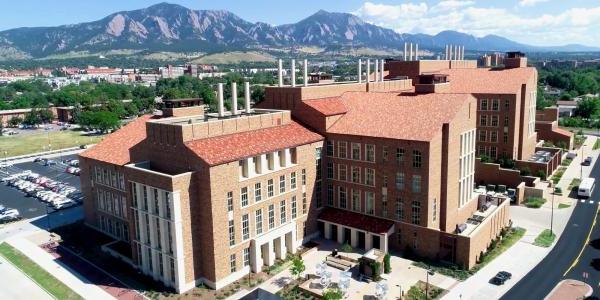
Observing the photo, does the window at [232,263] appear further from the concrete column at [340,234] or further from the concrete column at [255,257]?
the concrete column at [340,234]

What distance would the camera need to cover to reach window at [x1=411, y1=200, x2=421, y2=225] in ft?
198

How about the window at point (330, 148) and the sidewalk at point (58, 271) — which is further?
the window at point (330, 148)

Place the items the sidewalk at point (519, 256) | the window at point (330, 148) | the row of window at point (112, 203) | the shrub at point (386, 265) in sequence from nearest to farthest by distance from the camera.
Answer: the sidewalk at point (519, 256), the shrub at point (386, 265), the row of window at point (112, 203), the window at point (330, 148)

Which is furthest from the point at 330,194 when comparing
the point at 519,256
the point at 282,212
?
the point at 519,256

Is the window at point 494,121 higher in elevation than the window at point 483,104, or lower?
lower

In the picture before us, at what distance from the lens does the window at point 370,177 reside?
6431 centimetres

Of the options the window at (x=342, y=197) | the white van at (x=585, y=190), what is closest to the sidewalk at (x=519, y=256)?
the white van at (x=585, y=190)

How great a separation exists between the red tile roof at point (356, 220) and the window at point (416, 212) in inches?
126

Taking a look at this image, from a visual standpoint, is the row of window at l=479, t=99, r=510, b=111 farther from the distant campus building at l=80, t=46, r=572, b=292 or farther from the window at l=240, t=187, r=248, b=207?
the window at l=240, t=187, r=248, b=207

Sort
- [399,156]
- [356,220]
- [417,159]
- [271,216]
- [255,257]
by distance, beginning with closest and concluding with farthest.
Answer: [255,257]
[417,159]
[271,216]
[399,156]
[356,220]

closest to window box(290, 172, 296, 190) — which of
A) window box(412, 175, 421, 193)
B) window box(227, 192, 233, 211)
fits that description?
window box(227, 192, 233, 211)

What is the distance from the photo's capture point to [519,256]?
60.9 m

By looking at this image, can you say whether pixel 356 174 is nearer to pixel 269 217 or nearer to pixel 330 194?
pixel 330 194

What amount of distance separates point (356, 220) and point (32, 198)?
67.3 meters
